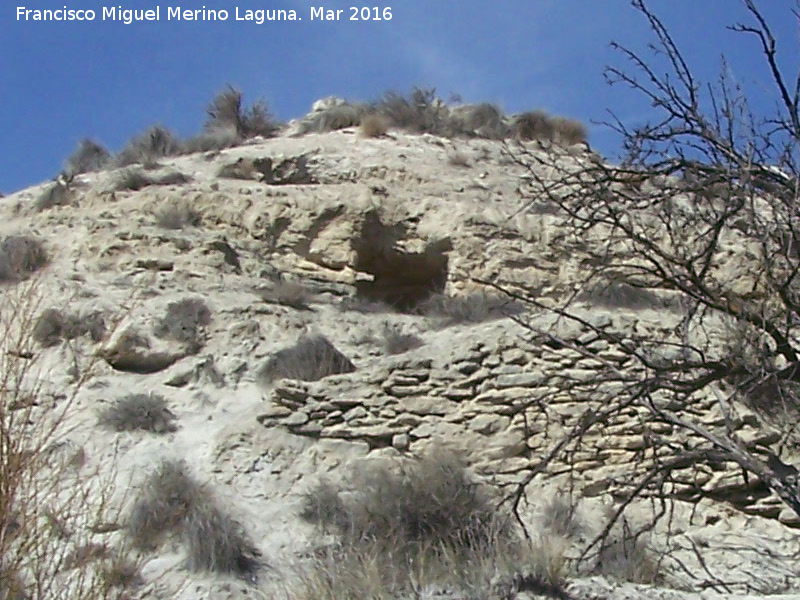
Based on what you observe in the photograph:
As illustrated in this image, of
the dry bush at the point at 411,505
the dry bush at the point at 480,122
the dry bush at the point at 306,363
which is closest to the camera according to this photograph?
the dry bush at the point at 411,505

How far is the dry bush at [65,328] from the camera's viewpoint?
12305 mm

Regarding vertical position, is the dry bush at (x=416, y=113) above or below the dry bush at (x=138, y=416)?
above

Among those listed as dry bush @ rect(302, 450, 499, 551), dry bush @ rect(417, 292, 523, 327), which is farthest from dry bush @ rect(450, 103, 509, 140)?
dry bush @ rect(302, 450, 499, 551)

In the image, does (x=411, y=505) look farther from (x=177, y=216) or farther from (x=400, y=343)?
(x=177, y=216)

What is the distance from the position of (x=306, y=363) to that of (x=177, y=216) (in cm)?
440

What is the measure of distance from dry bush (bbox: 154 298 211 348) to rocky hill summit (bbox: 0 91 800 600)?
3 cm

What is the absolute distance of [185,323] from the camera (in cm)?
1266

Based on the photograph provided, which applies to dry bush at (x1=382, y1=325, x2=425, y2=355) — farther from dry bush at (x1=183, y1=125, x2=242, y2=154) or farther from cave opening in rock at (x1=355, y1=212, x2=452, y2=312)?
dry bush at (x1=183, y1=125, x2=242, y2=154)

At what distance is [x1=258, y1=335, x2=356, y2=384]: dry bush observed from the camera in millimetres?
11758

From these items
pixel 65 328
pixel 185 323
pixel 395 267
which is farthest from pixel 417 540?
pixel 395 267

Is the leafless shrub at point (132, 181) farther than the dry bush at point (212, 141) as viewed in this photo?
No

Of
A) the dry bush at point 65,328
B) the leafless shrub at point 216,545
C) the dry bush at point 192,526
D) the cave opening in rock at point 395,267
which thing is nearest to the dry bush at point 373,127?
the cave opening in rock at point 395,267

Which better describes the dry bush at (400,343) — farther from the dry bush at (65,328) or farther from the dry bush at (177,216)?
the dry bush at (177,216)

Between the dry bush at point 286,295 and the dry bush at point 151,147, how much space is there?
17.8ft
